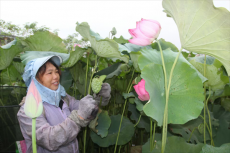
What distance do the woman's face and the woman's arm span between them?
0.63 feet

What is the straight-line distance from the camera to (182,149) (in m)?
0.63

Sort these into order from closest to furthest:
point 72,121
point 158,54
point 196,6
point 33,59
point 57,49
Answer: point 196,6 < point 158,54 < point 72,121 < point 33,59 < point 57,49

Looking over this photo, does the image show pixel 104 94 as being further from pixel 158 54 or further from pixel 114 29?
pixel 114 29

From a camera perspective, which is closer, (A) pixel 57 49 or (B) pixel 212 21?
(B) pixel 212 21

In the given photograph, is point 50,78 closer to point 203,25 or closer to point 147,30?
point 147,30

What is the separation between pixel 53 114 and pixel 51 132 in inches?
5.9

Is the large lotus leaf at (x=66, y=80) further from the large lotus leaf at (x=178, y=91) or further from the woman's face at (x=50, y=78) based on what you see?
the large lotus leaf at (x=178, y=91)

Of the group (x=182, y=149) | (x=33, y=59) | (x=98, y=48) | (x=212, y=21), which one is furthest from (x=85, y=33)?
(x=182, y=149)

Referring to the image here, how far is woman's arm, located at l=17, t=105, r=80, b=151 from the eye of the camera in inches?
28.3

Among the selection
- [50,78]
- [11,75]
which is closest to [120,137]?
[50,78]

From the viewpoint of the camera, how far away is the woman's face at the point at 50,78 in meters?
0.89

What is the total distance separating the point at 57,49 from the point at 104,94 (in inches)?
21.3

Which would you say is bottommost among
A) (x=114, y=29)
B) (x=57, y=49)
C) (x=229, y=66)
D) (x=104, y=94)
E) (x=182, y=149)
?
(x=182, y=149)

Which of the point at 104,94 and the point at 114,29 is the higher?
the point at 114,29
